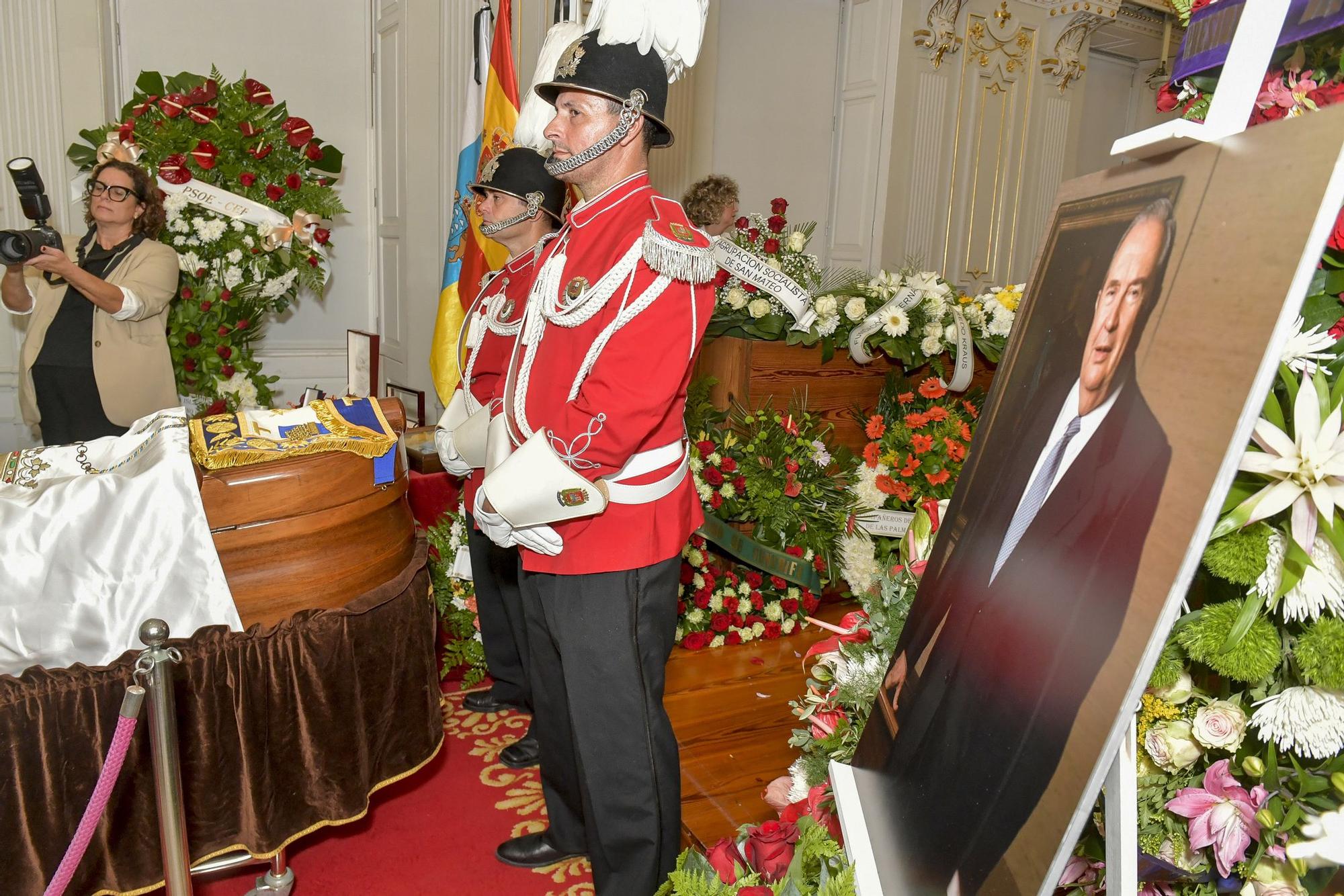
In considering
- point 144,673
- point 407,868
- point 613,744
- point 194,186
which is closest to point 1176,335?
point 613,744

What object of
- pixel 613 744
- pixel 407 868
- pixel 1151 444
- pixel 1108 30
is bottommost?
pixel 407 868

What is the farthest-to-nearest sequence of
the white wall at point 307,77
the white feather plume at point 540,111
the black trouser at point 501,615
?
the white wall at point 307,77 → the black trouser at point 501,615 → the white feather plume at point 540,111

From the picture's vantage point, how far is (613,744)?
1.71 metres

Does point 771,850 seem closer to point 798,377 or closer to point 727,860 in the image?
point 727,860

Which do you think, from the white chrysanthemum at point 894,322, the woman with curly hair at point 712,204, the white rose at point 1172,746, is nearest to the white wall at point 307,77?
the woman with curly hair at point 712,204

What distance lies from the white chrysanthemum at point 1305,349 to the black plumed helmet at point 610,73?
110 cm

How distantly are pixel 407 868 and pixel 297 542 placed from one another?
2.67ft

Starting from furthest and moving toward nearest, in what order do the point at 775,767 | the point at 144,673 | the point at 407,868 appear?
the point at 775,767
the point at 407,868
the point at 144,673

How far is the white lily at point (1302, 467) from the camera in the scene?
0.71m

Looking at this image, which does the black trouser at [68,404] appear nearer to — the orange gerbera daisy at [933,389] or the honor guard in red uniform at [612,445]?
the honor guard in red uniform at [612,445]

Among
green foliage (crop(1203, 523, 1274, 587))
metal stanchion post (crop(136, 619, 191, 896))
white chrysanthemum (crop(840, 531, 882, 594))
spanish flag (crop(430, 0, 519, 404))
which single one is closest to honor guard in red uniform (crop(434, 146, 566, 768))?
spanish flag (crop(430, 0, 519, 404))

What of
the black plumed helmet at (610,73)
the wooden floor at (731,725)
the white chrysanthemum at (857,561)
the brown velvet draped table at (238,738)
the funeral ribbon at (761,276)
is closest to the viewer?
the brown velvet draped table at (238,738)

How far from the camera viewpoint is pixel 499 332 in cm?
218

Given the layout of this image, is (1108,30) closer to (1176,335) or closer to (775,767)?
(775,767)
